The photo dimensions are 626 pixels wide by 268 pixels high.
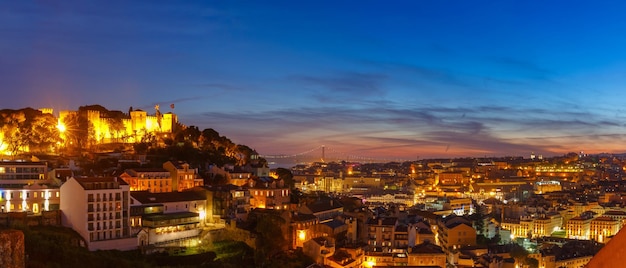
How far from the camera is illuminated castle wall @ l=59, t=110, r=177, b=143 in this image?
2438 centimetres

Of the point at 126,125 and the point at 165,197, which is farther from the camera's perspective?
the point at 126,125

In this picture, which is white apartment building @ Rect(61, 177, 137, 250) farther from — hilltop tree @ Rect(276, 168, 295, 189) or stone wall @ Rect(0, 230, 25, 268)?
stone wall @ Rect(0, 230, 25, 268)

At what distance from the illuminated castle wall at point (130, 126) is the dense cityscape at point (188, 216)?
5cm

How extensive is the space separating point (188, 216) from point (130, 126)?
37.1 ft

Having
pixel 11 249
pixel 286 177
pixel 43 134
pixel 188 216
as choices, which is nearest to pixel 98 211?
pixel 188 216

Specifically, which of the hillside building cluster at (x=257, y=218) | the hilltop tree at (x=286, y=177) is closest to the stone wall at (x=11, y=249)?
the hillside building cluster at (x=257, y=218)

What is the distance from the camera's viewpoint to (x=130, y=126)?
82.8 feet

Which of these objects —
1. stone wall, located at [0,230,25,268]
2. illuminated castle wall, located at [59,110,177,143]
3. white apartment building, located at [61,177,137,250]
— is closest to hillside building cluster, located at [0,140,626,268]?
white apartment building, located at [61,177,137,250]

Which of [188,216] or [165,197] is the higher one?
[165,197]

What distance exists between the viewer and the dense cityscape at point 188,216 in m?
13.2

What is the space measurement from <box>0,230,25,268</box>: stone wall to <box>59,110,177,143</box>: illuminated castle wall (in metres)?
22.5

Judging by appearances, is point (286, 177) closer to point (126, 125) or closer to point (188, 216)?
point (126, 125)

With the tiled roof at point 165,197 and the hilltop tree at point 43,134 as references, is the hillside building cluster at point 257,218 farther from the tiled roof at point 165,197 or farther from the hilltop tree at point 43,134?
the hilltop tree at point 43,134

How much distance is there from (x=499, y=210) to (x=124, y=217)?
999 inches
